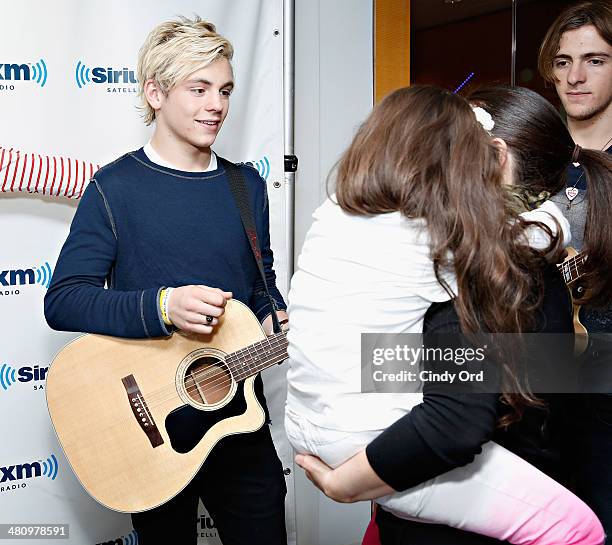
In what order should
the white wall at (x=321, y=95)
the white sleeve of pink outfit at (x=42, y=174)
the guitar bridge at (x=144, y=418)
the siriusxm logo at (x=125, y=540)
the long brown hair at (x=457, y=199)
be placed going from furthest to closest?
1. the white wall at (x=321, y=95)
2. the siriusxm logo at (x=125, y=540)
3. the white sleeve of pink outfit at (x=42, y=174)
4. the guitar bridge at (x=144, y=418)
5. the long brown hair at (x=457, y=199)

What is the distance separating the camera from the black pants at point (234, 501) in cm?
170

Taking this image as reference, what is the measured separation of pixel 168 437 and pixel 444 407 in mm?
899

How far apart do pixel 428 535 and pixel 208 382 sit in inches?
30.5

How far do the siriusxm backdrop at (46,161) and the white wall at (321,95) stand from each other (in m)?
0.38

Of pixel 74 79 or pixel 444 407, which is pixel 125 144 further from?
pixel 444 407

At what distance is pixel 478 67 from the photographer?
3.03 meters

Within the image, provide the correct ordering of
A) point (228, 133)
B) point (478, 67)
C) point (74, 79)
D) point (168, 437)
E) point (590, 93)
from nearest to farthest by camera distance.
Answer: point (168, 437), point (590, 93), point (74, 79), point (228, 133), point (478, 67)

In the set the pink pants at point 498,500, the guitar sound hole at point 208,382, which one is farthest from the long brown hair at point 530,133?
the guitar sound hole at point 208,382

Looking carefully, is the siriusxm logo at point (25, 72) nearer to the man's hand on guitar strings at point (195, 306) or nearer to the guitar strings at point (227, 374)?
the man's hand on guitar strings at point (195, 306)

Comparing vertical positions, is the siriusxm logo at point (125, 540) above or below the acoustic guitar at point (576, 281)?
below

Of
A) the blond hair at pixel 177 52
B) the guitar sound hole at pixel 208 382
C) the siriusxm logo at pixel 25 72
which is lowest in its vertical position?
the guitar sound hole at pixel 208 382

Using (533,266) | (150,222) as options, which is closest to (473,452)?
(533,266)

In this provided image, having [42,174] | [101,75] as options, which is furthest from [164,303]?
[101,75]

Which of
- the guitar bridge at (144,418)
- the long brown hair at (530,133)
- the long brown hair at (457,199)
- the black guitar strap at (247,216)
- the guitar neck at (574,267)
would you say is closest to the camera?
the long brown hair at (457,199)
